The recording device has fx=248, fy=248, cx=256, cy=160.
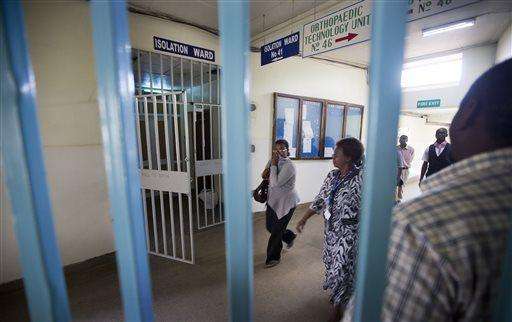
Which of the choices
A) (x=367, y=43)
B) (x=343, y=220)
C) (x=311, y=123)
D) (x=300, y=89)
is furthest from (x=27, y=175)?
(x=311, y=123)

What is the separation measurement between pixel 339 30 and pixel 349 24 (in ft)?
0.49

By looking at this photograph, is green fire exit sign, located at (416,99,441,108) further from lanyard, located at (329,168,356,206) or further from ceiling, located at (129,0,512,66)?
lanyard, located at (329,168,356,206)

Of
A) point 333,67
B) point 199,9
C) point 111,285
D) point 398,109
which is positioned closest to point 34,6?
point 199,9

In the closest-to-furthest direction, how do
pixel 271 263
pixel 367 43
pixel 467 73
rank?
pixel 271 263, pixel 367 43, pixel 467 73

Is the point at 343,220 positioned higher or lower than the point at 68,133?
lower

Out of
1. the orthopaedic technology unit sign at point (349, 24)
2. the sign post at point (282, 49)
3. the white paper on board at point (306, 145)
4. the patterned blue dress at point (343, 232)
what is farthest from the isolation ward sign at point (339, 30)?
the white paper on board at point (306, 145)

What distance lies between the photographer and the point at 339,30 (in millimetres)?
2963

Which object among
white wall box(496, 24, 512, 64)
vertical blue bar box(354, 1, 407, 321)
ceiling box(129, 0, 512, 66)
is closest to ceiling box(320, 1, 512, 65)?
ceiling box(129, 0, 512, 66)

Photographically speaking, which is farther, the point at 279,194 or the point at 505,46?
the point at 505,46

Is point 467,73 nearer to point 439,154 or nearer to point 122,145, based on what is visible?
point 439,154

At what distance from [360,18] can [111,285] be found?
13.5ft

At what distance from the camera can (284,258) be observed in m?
3.57

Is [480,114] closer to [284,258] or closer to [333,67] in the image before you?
[284,258]

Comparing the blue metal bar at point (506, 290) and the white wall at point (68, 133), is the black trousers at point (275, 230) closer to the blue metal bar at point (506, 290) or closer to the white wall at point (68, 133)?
the white wall at point (68, 133)
